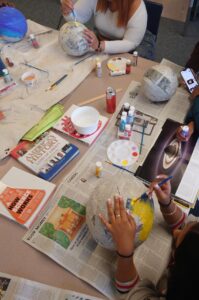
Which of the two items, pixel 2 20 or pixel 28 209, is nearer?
pixel 28 209

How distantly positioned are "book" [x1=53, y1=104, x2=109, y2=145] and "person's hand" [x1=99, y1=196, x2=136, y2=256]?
1.14ft

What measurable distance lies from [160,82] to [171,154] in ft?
0.95

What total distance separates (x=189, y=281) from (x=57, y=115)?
770mm

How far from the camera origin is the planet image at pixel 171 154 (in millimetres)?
926

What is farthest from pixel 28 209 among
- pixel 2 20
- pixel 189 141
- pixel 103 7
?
pixel 103 7

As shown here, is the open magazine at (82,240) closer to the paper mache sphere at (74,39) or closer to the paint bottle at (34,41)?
the paper mache sphere at (74,39)

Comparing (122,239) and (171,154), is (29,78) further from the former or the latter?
(122,239)

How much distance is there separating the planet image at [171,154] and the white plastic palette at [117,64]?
1.54 ft

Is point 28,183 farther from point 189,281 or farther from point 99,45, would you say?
point 99,45

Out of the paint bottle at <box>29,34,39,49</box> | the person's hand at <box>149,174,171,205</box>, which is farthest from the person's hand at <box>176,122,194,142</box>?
the paint bottle at <box>29,34,39,49</box>

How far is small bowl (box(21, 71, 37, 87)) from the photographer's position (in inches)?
46.8

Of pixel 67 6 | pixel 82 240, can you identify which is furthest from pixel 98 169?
pixel 67 6

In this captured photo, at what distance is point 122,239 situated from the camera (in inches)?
27.0

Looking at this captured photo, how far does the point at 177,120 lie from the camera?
1.06 meters
